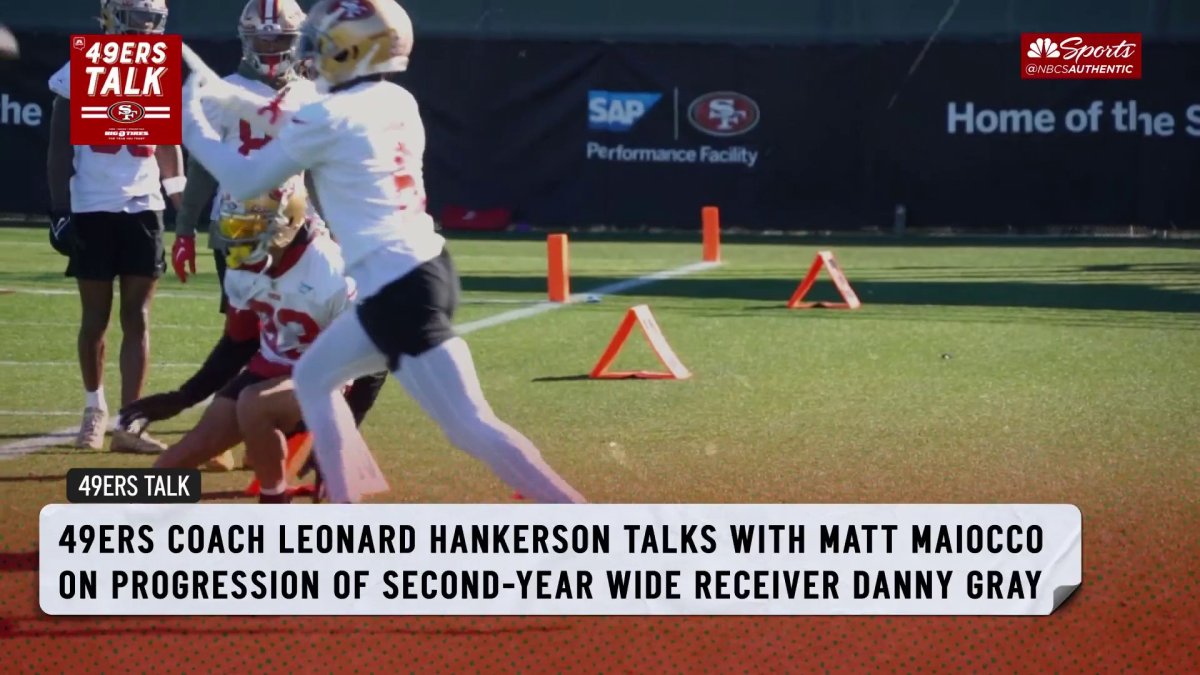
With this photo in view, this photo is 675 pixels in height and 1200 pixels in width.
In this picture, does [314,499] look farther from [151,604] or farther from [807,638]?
[807,638]

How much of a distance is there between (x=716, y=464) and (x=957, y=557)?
9.75 feet

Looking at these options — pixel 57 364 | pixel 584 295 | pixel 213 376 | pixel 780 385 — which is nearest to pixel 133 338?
pixel 213 376

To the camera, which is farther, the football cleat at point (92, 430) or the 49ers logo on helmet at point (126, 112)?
the football cleat at point (92, 430)

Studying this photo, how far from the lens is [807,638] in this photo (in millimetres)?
4848

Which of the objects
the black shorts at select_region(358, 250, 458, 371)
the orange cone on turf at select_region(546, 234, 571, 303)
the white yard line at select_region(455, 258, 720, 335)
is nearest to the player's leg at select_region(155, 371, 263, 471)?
the black shorts at select_region(358, 250, 458, 371)

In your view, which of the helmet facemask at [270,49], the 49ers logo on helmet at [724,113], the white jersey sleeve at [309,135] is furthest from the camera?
the 49ers logo on helmet at [724,113]

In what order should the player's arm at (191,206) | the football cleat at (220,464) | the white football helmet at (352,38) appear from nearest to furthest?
1. the white football helmet at (352,38)
2. the football cleat at (220,464)
3. the player's arm at (191,206)

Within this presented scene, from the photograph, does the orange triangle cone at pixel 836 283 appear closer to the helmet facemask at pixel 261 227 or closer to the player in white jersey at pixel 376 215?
the helmet facemask at pixel 261 227

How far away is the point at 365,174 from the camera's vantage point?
18.0ft

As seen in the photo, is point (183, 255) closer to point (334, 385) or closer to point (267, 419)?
point (267, 419)

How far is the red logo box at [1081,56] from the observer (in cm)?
2494

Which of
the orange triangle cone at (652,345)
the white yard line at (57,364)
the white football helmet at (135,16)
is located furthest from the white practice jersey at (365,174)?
the white yard line at (57,364)

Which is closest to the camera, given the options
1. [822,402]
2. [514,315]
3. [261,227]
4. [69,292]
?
[261,227]
